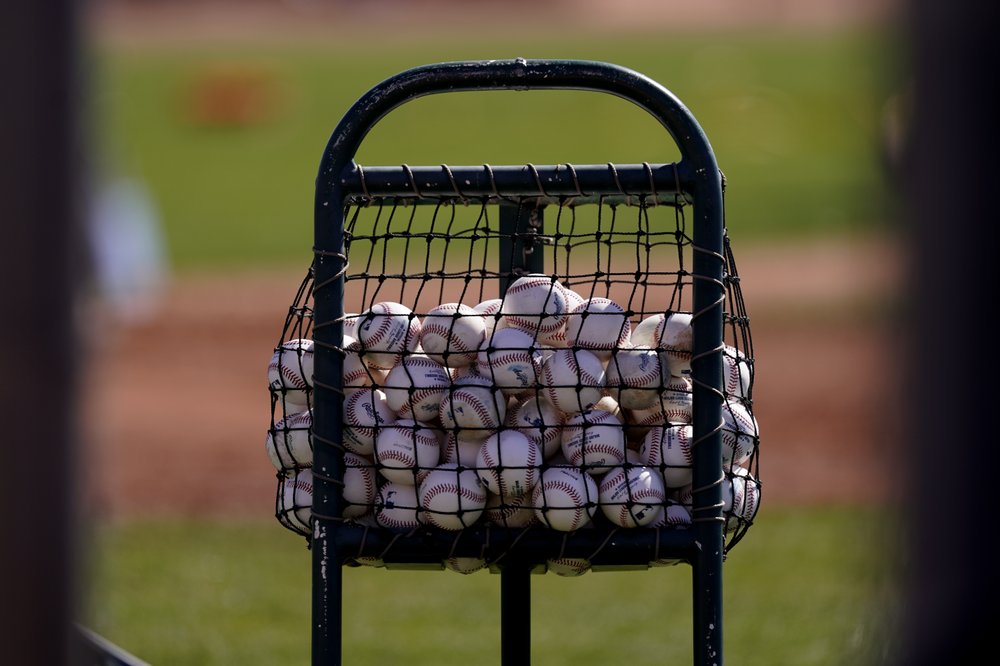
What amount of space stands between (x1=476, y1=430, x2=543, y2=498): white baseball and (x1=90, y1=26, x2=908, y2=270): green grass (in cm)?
1868

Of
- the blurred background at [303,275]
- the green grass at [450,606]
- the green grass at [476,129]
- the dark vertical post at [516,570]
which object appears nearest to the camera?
the blurred background at [303,275]

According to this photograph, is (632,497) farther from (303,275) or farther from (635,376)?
(303,275)

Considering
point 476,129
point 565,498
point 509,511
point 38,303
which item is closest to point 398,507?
point 509,511

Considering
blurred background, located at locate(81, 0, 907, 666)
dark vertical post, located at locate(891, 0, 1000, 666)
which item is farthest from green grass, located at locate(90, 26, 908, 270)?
dark vertical post, located at locate(891, 0, 1000, 666)

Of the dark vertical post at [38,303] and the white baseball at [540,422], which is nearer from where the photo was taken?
the dark vertical post at [38,303]

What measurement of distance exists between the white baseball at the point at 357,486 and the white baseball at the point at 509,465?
8.0 inches

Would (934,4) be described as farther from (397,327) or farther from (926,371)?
(397,327)

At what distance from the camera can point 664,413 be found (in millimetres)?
2301

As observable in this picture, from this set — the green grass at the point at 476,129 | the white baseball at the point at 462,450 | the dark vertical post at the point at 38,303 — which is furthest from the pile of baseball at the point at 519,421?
the green grass at the point at 476,129

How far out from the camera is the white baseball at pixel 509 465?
2.22 m

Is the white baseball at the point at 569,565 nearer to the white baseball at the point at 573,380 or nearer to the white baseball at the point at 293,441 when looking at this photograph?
the white baseball at the point at 573,380

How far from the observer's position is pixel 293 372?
2.43 meters

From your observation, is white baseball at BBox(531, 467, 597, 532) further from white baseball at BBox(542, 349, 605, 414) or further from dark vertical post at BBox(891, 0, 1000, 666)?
dark vertical post at BBox(891, 0, 1000, 666)

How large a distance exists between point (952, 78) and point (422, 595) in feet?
17.5
